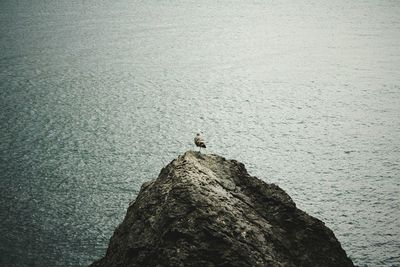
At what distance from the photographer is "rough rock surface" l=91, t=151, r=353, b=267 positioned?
3.15ft

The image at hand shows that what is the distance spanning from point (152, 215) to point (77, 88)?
7.07 ft

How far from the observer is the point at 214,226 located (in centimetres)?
99

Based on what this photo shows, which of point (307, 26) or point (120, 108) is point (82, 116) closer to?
point (120, 108)

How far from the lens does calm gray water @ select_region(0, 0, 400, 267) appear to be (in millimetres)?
1769

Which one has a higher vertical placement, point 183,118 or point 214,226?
point 214,226

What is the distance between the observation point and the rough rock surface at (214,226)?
960mm

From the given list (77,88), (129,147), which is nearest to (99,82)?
(77,88)

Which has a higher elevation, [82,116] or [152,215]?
[152,215]

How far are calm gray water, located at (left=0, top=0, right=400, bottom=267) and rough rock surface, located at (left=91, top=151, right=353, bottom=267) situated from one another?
1.82 ft

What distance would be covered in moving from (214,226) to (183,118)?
1589 mm

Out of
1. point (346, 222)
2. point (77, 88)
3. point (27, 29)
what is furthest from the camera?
point (27, 29)

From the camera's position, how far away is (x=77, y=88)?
2.99m

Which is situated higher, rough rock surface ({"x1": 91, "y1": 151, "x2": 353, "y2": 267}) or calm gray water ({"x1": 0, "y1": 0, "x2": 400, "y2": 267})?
rough rock surface ({"x1": 91, "y1": 151, "x2": 353, "y2": 267})

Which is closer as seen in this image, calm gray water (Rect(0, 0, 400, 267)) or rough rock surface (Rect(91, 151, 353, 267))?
rough rock surface (Rect(91, 151, 353, 267))
